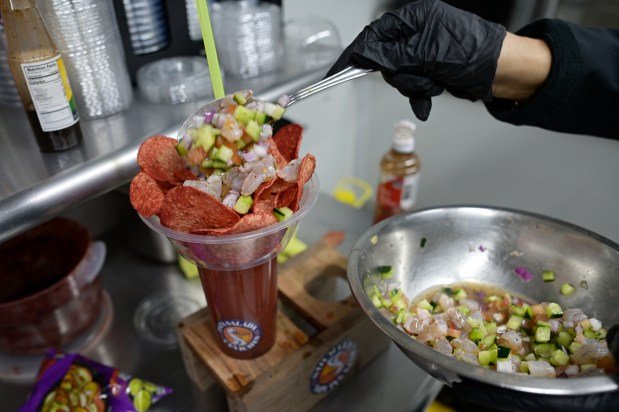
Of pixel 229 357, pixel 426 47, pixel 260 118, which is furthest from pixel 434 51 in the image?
pixel 229 357

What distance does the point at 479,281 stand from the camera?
762mm

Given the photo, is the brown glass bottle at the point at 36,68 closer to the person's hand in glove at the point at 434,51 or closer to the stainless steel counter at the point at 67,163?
the stainless steel counter at the point at 67,163

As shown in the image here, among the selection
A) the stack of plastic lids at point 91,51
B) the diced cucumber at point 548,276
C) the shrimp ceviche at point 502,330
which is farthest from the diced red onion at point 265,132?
the diced cucumber at point 548,276

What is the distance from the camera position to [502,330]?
667 millimetres

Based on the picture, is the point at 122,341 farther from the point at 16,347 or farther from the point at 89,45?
the point at 89,45

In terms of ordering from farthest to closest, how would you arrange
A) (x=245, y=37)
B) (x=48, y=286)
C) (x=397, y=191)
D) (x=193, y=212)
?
(x=397, y=191) < (x=245, y=37) < (x=48, y=286) < (x=193, y=212)

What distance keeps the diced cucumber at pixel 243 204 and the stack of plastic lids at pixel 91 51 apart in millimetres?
424

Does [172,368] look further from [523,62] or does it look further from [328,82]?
[523,62]

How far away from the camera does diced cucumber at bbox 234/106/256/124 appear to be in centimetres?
55

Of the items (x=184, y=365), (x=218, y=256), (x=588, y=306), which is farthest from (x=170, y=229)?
(x=588, y=306)

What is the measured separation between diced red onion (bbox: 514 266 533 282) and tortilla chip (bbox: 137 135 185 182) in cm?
54

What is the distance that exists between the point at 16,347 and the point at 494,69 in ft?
2.96

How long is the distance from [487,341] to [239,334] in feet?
1.12

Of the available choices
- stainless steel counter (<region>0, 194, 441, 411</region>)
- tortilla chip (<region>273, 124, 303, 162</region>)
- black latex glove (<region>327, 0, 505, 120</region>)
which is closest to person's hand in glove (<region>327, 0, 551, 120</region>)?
black latex glove (<region>327, 0, 505, 120</region>)
